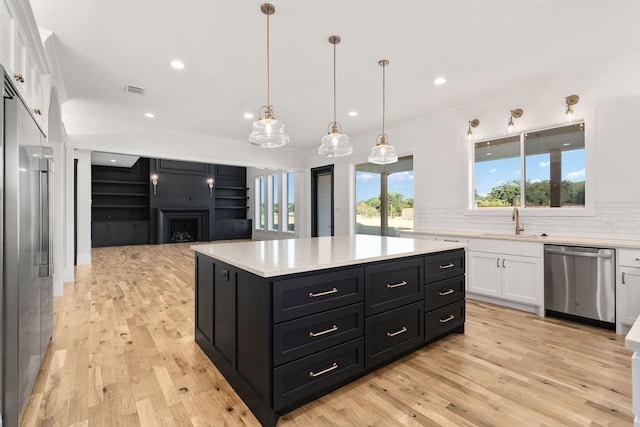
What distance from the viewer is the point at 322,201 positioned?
7590 mm

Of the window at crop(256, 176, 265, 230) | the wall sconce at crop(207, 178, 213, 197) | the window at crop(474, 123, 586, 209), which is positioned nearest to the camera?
the window at crop(474, 123, 586, 209)

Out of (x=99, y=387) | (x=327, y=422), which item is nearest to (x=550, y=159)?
(x=327, y=422)

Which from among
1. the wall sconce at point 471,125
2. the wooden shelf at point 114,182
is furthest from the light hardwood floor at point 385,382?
the wooden shelf at point 114,182

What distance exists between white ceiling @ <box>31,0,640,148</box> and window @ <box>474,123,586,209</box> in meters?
0.69

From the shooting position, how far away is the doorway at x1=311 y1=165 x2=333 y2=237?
7312 mm

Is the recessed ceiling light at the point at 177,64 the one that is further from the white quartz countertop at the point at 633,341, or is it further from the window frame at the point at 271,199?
the window frame at the point at 271,199

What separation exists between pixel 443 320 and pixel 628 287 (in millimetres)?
1768

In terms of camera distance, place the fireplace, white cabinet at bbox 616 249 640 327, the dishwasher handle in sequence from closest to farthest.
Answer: white cabinet at bbox 616 249 640 327, the dishwasher handle, the fireplace

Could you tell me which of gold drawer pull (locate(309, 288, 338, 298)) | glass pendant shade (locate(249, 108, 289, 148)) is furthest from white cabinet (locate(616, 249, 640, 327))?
glass pendant shade (locate(249, 108, 289, 148))

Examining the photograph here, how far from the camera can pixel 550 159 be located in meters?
3.79

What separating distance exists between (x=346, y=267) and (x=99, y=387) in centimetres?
A: 177

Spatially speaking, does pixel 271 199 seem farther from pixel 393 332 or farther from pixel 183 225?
pixel 393 332

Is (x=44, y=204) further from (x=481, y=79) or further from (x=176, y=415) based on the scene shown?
(x=481, y=79)

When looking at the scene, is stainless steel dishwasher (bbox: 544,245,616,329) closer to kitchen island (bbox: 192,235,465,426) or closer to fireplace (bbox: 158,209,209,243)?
kitchen island (bbox: 192,235,465,426)
